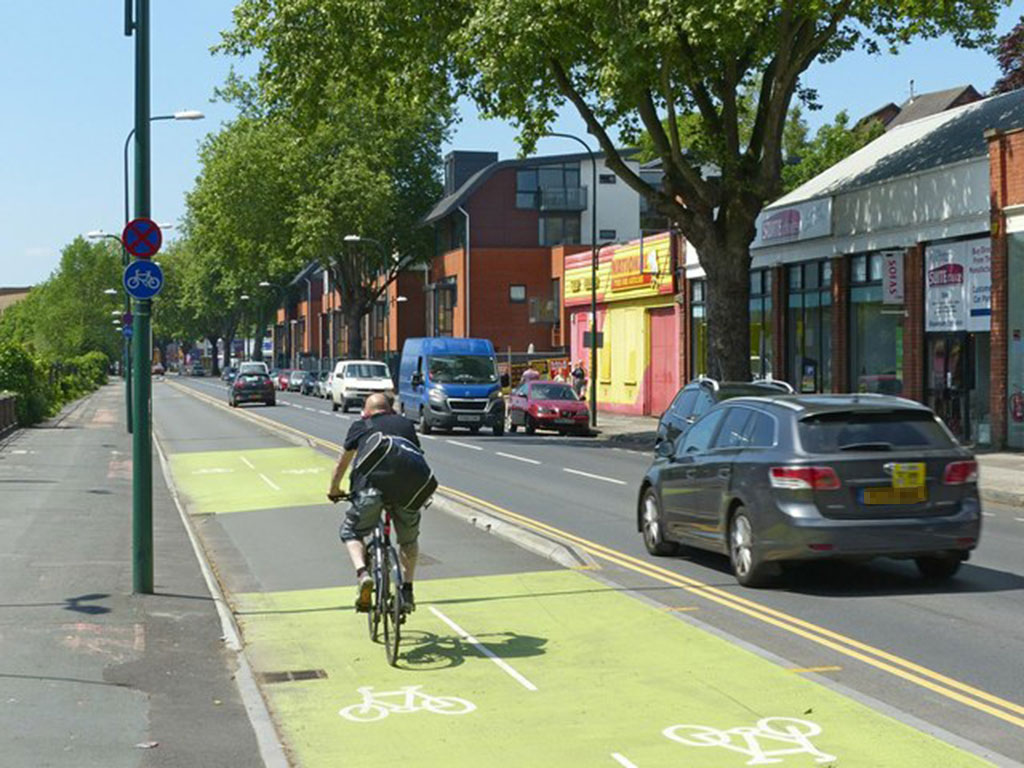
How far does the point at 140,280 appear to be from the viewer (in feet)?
39.3

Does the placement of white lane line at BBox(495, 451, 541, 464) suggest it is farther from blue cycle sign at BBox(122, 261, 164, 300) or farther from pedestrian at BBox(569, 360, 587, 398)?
pedestrian at BBox(569, 360, 587, 398)

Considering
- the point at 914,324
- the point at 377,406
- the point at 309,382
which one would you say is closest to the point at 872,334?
the point at 914,324

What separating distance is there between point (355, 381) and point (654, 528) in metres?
42.3

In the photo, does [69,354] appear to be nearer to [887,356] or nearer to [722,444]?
[887,356]

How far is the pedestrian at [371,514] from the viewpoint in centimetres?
960

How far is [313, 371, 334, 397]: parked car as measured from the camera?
3068 inches

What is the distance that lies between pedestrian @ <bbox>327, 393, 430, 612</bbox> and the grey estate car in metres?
3.51

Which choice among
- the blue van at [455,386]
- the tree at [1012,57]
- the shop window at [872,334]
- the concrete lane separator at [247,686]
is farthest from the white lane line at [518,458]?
the tree at [1012,57]

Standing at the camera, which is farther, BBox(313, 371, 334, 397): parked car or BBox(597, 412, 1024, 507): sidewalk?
BBox(313, 371, 334, 397): parked car

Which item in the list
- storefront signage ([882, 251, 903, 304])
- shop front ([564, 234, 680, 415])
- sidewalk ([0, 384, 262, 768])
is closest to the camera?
sidewalk ([0, 384, 262, 768])

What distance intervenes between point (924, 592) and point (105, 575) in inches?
281

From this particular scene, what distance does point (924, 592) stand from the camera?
12094mm

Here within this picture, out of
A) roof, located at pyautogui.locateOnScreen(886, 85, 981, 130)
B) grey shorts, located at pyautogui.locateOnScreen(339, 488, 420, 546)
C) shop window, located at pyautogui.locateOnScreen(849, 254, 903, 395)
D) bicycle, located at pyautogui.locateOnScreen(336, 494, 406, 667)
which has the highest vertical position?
roof, located at pyautogui.locateOnScreen(886, 85, 981, 130)

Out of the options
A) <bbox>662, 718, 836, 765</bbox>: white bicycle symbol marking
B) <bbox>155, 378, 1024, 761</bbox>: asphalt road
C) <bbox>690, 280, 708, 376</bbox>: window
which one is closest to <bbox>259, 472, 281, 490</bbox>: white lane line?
<bbox>155, 378, 1024, 761</bbox>: asphalt road
